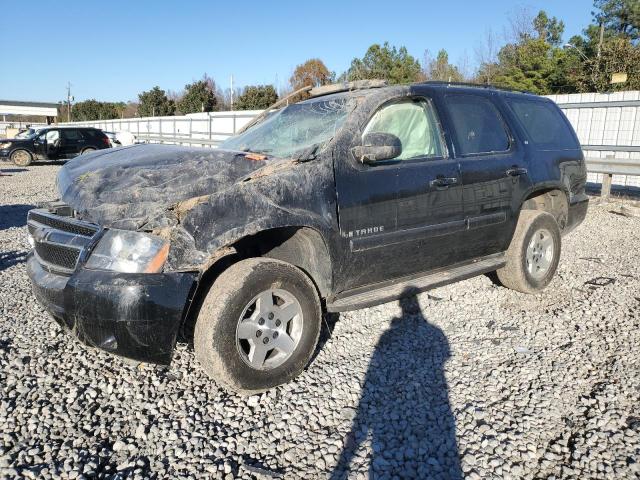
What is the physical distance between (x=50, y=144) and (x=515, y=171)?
19.9 meters

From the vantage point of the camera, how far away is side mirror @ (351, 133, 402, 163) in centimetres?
335

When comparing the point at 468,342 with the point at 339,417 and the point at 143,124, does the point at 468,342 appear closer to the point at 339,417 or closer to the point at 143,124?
the point at 339,417

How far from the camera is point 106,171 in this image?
131 inches

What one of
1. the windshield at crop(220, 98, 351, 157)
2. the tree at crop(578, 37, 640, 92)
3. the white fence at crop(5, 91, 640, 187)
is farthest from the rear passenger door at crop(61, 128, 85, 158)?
the tree at crop(578, 37, 640, 92)

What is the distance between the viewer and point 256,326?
3.01 metres

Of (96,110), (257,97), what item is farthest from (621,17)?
(96,110)

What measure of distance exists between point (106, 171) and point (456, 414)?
8.93 feet

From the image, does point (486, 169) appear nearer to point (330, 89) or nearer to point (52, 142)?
point (330, 89)

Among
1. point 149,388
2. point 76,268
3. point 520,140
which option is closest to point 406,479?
point 149,388

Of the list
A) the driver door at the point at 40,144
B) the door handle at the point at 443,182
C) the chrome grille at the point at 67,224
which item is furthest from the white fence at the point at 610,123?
the driver door at the point at 40,144

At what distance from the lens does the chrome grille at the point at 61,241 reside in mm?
2926

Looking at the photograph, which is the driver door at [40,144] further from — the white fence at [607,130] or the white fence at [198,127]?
the white fence at [607,130]

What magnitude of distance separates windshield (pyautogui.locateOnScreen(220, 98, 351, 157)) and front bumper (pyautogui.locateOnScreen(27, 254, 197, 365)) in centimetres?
134

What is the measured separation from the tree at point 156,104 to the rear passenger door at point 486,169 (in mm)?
51376
